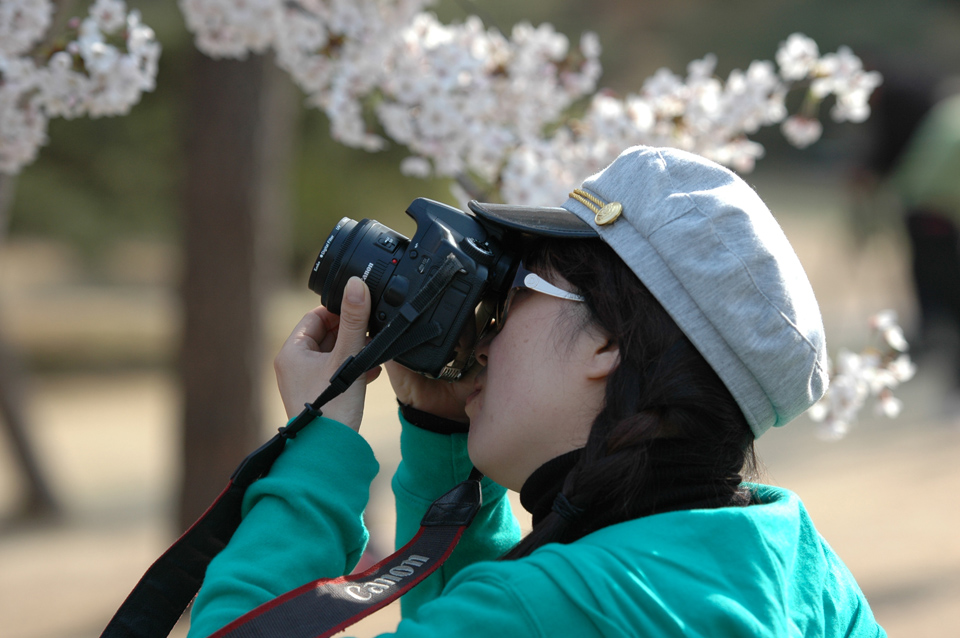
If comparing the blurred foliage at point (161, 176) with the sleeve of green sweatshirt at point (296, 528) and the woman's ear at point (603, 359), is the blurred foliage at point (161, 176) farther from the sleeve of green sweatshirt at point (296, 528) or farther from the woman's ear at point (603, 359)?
the woman's ear at point (603, 359)

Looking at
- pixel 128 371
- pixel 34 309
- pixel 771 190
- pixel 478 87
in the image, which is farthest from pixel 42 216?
pixel 771 190

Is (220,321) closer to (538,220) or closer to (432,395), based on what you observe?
(432,395)

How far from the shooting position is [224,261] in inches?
151

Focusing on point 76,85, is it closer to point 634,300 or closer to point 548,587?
point 634,300

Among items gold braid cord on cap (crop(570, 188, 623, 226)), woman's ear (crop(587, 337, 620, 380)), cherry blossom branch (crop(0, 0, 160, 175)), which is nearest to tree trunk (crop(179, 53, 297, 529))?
cherry blossom branch (crop(0, 0, 160, 175))

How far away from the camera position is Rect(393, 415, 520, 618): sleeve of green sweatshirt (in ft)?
5.06

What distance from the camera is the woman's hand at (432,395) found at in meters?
1.55

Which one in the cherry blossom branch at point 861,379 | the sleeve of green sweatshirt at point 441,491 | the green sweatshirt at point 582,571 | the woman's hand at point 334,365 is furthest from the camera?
the cherry blossom branch at point 861,379

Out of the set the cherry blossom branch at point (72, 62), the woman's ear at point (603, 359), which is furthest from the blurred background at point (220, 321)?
the cherry blossom branch at point (72, 62)

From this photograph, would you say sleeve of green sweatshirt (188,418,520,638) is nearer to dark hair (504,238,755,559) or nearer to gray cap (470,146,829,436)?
dark hair (504,238,755,559)

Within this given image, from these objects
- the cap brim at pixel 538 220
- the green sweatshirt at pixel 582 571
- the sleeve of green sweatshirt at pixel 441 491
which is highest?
the cap brim at pixel 538 220

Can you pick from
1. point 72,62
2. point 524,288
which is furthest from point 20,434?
point 524,288

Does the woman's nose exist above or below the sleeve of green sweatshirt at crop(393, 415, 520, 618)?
above

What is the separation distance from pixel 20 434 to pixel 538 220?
5.30 metres
